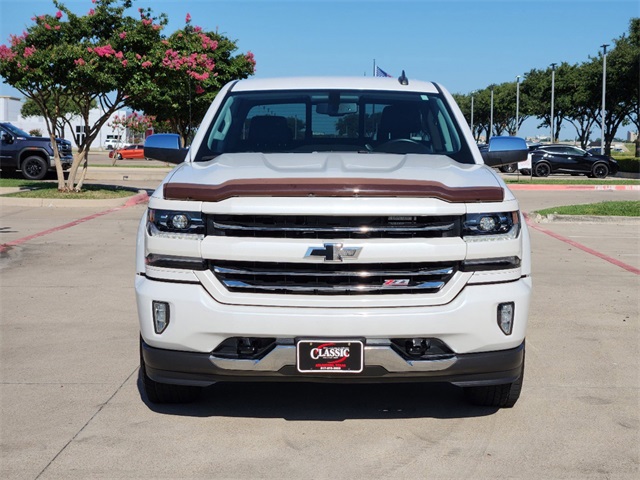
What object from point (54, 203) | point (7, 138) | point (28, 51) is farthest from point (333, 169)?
point (7, 138)

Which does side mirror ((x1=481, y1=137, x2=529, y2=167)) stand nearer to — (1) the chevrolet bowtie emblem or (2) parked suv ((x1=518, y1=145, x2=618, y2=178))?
(1) the chevrolet bowtie emblem

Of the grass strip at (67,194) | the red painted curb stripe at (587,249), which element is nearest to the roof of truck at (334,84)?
the red painted curb stripe at (587,249)

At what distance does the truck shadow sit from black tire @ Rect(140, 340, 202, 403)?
59mm

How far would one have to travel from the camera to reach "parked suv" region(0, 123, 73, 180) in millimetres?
27312

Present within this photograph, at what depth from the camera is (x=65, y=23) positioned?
Answer: 20.4 meters

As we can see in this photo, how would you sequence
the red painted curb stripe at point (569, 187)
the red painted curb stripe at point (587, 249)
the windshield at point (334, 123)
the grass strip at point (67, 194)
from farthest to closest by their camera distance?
the red painted curb stripe at point (569, 187) < the grass strip at point (67, 194) < the red painted curb stripe at point (587, 249) < the windshield at point (334, 123)

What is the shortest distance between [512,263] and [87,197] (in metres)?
17.4

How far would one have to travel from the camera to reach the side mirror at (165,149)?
618 cm

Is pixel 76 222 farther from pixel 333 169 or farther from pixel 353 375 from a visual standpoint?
pixel 353 375

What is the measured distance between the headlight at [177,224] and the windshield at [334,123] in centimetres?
135

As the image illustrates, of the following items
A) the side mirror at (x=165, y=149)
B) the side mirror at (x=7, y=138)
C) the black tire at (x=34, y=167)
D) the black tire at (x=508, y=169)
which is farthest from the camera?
the black tire at (x=508, y=169)

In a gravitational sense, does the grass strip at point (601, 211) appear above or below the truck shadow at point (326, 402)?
below

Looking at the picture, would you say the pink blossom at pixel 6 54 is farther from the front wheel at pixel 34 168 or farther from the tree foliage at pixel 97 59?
the front wheel at pixel 34 168

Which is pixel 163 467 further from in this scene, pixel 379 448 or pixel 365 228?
pixel 365 228
